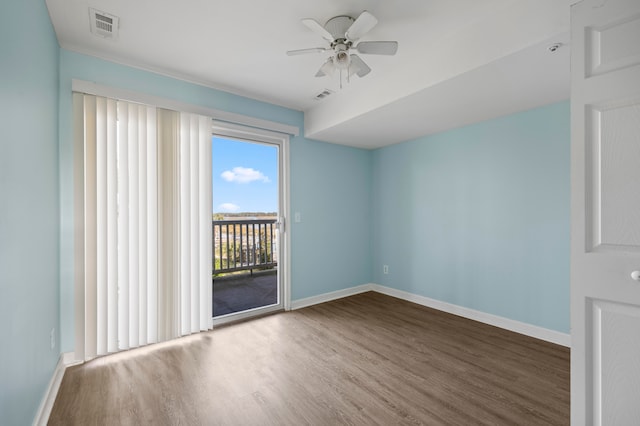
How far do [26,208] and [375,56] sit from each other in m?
2.58

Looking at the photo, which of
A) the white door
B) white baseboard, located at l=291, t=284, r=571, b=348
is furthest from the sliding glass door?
the white door

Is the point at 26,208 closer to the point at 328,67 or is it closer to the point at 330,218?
the point at 328,67

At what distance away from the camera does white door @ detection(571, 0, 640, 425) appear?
122cm

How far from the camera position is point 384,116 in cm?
298

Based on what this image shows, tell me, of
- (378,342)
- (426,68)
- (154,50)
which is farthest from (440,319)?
(154,50)

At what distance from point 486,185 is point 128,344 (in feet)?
12.9

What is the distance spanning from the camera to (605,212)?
1297 mm

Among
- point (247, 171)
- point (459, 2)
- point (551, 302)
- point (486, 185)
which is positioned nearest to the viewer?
point (459, 2)

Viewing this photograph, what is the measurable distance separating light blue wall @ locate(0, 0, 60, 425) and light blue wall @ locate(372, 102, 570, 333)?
146 inches

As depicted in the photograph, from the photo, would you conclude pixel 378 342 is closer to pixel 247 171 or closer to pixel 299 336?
pixel 299 336

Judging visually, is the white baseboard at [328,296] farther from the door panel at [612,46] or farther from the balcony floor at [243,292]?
the door panel at [612,46]

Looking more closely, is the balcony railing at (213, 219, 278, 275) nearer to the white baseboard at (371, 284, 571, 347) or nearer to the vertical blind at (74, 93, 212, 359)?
the vertical blind at (74, 93, 212, 359)

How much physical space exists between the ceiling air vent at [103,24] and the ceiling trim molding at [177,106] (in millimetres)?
415

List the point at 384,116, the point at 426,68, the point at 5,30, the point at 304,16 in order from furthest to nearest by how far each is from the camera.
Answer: the point at 384,116
the point at 426,68
the point at 304,16
the point at 5,30
